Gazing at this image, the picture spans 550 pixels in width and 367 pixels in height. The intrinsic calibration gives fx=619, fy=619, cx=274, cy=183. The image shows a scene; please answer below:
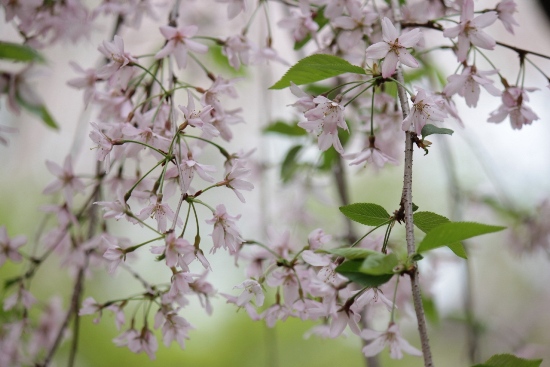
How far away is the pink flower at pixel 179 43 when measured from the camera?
0.74 metres

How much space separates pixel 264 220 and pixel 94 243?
66 centimetres

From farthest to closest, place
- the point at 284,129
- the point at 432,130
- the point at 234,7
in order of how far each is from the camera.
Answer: the point at 284,129 → the point at 234,7 → the point at 432,130

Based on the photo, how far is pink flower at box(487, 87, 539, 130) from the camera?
30.6 inches

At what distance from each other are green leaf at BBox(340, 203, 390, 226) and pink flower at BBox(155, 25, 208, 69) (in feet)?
0.95

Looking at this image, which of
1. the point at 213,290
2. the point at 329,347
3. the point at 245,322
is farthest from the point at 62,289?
the point at 213,290

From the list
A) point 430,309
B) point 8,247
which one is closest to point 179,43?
point 8,247

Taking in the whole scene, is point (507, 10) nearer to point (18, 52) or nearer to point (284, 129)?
point (284, 129)

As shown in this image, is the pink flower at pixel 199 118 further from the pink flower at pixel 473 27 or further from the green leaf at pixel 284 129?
the green leaf at pixel 284 129

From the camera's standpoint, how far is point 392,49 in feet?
2.11

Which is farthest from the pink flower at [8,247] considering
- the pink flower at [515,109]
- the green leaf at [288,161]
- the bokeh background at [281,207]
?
the bokeh background at [281,207]

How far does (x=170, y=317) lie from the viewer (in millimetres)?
708

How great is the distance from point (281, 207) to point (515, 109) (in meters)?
0.96

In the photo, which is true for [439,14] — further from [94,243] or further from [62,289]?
[62,289]

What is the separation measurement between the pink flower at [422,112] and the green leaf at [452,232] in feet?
0.40
